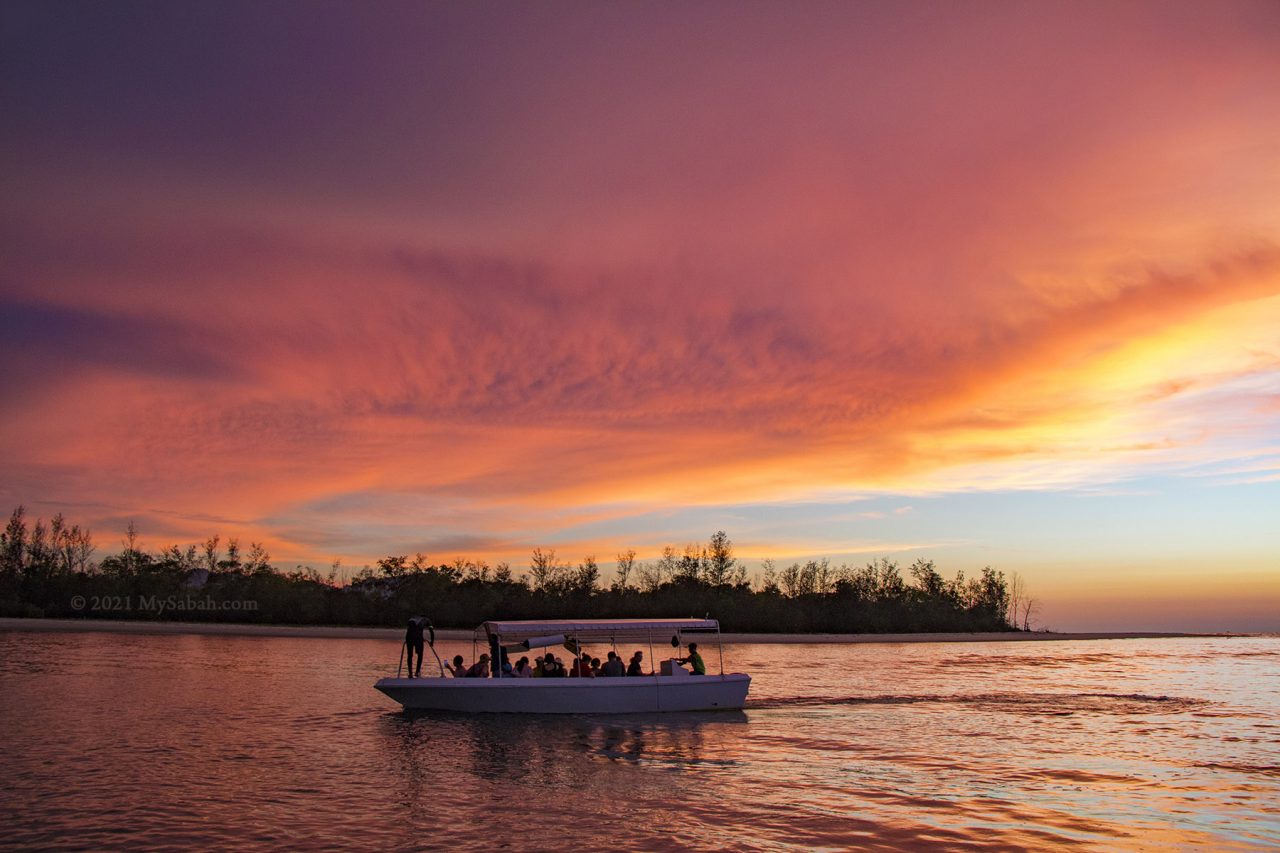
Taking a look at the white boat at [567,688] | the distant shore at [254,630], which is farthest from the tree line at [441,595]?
the white boat at [567,688]

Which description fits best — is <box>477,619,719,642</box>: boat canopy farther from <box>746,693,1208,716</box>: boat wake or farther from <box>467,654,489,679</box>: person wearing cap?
<box>746,693,1208,716</box>: boat wake

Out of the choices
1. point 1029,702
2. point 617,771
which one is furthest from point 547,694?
point 1029,702

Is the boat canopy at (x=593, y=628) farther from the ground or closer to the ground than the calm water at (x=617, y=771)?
farther from the ground

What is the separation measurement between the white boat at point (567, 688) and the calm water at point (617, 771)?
28.6 inches

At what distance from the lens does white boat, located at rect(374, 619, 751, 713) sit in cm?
3272

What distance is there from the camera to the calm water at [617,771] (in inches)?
647

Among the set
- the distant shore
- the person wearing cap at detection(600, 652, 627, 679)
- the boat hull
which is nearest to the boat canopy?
the person wearing cap at detection(600, 652, 627, 679)

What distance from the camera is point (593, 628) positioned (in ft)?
114

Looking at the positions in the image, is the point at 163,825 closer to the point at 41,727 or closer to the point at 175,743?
the point at 175,743

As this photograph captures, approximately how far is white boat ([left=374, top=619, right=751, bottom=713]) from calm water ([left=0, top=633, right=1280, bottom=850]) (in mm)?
727

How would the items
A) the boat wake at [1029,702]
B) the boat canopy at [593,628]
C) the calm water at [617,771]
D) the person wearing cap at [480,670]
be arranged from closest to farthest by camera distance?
the calm water at [617,771], the person wearing cap at [480,670], the boat canopy at [593,628], the boat wake at [1029,702]

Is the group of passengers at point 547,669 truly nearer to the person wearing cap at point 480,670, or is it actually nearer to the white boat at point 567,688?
the person wearing cap at point 480,670

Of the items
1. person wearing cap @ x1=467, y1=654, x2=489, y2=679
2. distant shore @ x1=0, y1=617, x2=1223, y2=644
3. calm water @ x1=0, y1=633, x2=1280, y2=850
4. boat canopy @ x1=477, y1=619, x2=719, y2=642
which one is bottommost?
distant shore @ x1=0, y1=617, x2=1223, y2=644

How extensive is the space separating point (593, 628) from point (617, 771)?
39.1 feet
